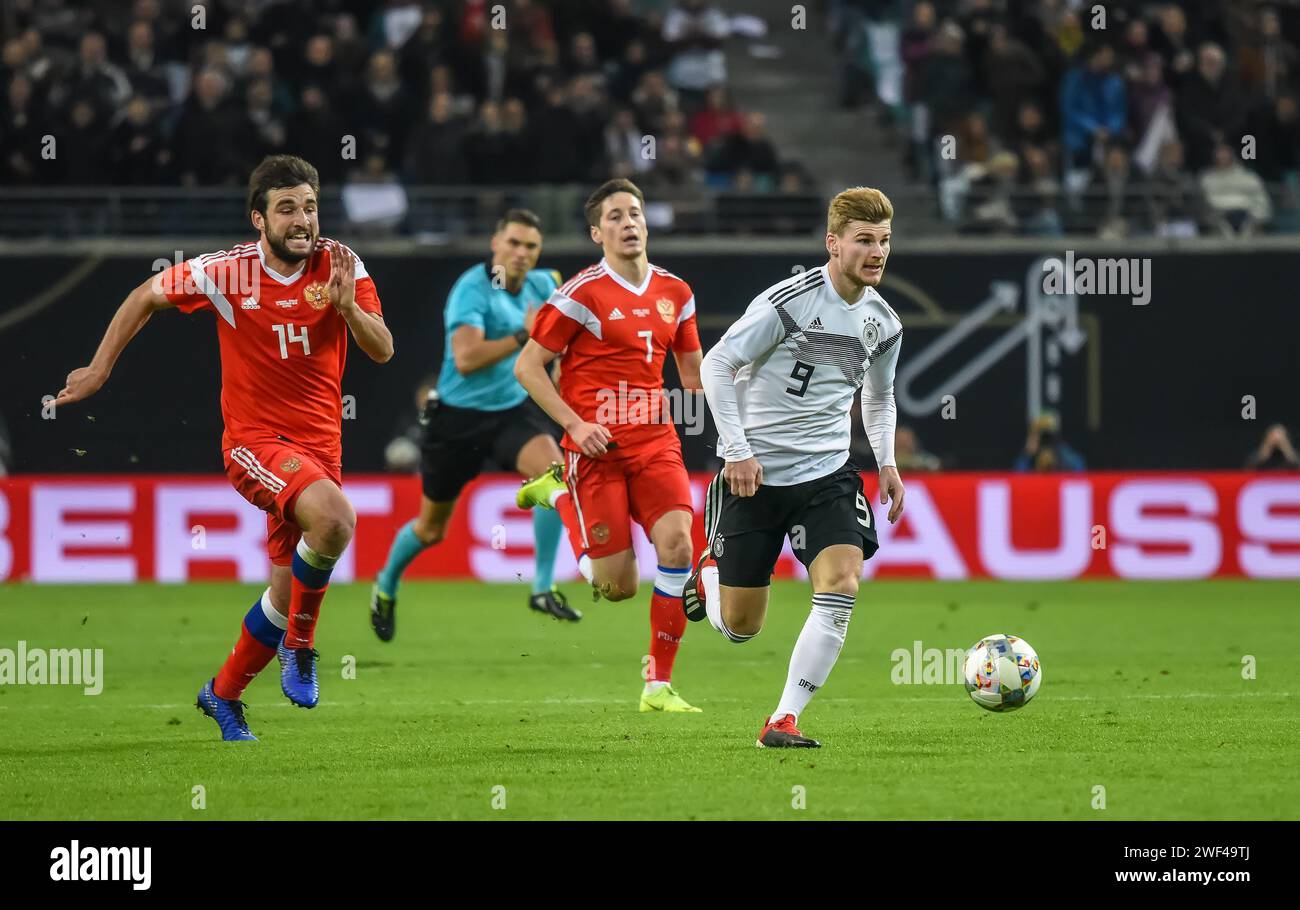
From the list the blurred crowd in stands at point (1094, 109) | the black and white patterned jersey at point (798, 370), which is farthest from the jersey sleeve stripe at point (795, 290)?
the blurred crowd in stands at point (1094, 109)

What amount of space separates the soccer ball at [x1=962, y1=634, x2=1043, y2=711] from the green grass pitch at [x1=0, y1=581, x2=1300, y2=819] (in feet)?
0.47

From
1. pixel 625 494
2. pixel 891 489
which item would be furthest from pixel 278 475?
pixel 891 489

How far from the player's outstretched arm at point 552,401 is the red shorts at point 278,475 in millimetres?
1235

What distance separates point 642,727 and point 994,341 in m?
12.0

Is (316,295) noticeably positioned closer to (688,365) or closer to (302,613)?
(302,613)

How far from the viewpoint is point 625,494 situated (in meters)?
9.83

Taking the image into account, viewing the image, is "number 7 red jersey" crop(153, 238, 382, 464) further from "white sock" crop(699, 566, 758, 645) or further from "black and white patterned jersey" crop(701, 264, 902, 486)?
"white sock" crop(699, 566, 758, 645)

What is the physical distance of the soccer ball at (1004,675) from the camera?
867cm

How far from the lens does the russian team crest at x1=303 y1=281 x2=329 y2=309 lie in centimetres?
848

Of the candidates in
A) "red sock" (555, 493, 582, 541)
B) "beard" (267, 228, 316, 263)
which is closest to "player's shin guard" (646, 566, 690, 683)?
"red sock" (555, 493, 582, 541)

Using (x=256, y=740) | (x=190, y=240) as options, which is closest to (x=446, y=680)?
(x=256, y=740)

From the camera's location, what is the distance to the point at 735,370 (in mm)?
8125

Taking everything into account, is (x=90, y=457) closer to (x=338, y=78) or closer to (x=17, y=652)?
(x=338, y=78)

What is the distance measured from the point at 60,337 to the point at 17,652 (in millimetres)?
7459
